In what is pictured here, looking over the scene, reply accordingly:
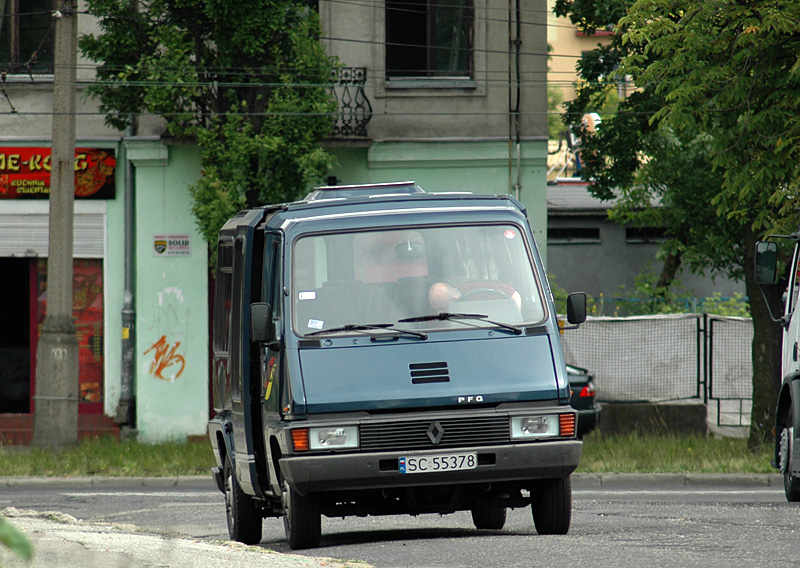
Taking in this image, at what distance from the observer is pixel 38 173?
835 inches

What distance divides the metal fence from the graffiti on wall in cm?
603

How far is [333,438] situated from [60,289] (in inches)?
447

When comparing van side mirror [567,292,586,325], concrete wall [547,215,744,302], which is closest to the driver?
van side mirror [567,292,586,325]

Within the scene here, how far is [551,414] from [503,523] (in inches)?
96.2

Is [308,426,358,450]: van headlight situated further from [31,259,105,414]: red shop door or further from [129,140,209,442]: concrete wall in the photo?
[31,259,105,414]: red shop door

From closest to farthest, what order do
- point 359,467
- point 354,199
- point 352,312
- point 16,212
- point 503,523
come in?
point 359,467 < point 352,312 < point 354,199 < point 503,523 < point 16,212

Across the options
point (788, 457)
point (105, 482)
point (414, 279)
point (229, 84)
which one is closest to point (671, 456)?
point (788, 457)

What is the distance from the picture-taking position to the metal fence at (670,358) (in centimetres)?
2058

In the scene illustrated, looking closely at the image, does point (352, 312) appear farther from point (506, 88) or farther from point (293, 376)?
point (506, 88)

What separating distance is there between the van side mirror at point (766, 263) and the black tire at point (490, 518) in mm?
2835

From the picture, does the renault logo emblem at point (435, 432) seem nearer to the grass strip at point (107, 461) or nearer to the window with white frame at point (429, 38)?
the grass strip at point (107, 461)

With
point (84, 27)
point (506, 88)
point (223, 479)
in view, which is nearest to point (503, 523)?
point (223, 479)

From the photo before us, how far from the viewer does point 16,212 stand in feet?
69.6

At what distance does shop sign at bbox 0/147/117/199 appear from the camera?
2119 cm
